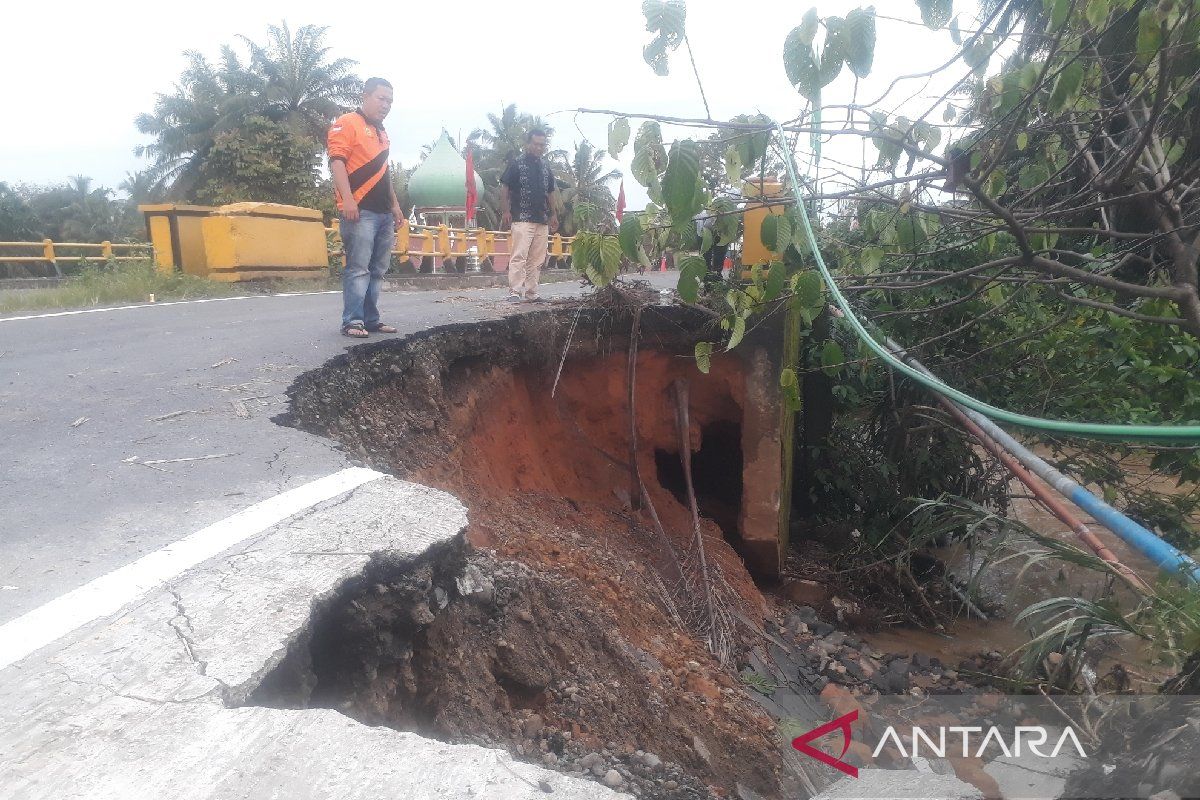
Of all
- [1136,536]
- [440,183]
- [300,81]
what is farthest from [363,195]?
[300,81]

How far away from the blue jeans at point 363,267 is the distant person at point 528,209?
2.28 m

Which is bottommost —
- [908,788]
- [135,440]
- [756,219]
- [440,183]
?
[908,788]

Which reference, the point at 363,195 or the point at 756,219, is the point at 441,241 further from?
the point at 363,195

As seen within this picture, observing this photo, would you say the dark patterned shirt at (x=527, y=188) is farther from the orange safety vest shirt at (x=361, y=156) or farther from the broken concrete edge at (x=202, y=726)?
the broken concrete edge at (x=202, y=726)

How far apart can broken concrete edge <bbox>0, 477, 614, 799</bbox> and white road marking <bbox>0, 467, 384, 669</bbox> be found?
0.06m

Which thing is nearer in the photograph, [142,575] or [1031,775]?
[142,575]

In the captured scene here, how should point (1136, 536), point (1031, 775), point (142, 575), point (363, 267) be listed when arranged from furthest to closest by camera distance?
1. point (363, 267)
2. point (1031, 775)
3. point (142, 575)
4. point (1136, 536)

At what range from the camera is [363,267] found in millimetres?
5656

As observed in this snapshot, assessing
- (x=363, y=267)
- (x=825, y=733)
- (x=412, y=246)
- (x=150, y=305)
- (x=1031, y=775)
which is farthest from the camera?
(x=412, y=246)

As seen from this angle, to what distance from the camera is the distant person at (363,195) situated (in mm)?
5488

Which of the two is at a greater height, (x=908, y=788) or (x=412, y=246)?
(x=412, y=246)

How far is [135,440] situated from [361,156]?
2.73 meters

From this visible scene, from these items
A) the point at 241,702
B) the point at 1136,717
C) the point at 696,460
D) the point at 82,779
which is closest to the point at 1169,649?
the point at 1136,717

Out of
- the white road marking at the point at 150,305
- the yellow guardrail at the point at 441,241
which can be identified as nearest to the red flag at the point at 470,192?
the yellow guardrail at the point at 441,241
